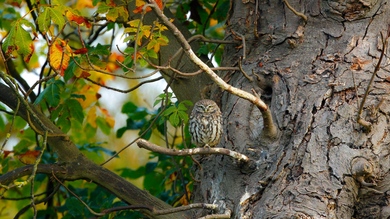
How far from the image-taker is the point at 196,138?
5.04m

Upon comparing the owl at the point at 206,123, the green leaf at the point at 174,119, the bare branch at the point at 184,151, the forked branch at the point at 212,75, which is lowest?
the bare branch at the point at 184,151

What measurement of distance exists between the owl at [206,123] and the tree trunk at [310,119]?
4.2 inches

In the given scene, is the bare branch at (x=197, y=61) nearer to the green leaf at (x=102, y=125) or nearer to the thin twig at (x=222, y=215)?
the thin twig at (x=222, y=215)

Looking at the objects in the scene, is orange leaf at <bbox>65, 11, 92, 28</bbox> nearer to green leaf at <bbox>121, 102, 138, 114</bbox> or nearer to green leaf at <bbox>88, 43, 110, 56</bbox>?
green leaf at <bbox>88, 43, 110, 56</bbox>

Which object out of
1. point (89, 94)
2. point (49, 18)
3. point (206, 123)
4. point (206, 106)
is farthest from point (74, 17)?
point (89, 94)

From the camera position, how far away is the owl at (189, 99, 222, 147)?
4.45m

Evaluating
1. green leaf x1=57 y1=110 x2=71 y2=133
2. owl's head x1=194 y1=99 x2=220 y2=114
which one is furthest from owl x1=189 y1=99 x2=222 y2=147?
green leaf x1=57 y1=110 x2=71 y2=133

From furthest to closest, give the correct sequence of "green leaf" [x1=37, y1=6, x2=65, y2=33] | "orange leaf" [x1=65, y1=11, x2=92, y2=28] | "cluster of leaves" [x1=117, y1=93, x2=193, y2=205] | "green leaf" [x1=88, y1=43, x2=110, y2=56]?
"cluster of leaves" [x1=117, y1=93, x2=193, y2=205]
"green leaf" [x1=88, y1=43, x2=110, y2=56]
"orange leaf" [x1=65, y1=11, x2=92, y2=28]
"green leaf" [x1=37, y1=6, x2=65, y2=33]

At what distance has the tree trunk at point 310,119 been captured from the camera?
3500 millimetres

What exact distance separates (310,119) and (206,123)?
116cm

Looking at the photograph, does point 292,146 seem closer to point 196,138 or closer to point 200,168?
point 200,168

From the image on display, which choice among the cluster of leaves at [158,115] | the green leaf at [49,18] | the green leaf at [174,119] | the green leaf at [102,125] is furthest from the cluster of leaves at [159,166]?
the green leaf at [49,18]

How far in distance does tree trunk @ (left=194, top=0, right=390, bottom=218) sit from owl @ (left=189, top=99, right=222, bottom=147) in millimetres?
107

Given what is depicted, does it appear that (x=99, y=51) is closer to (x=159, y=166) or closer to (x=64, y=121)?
(x=64, y=121)
